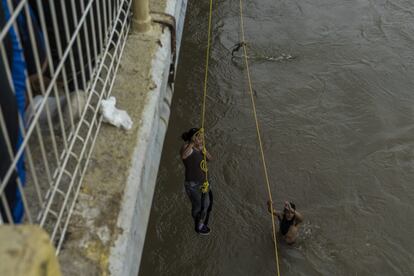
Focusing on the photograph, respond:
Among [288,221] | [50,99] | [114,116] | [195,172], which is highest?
[50,99]

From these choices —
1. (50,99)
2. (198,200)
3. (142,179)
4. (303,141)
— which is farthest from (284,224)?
(50,99)

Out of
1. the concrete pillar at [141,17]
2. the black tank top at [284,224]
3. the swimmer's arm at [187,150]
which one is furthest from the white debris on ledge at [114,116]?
the black tank top at [284,224]

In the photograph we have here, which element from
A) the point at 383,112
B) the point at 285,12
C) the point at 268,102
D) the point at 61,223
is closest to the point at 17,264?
the point at 61,223

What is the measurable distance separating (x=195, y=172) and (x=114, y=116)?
2.43 metres

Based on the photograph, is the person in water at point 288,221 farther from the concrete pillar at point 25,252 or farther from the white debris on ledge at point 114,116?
the concrete pillar at point 25,252

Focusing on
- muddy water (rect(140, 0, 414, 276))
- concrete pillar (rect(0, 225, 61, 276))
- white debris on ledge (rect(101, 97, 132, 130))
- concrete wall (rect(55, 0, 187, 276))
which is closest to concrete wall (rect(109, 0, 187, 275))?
concrete wall (rect(55, 0, 187, 276))

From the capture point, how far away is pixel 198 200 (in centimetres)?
539

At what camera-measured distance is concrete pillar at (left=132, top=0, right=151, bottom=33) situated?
332 cm

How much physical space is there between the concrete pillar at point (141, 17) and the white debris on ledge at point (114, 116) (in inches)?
35.2

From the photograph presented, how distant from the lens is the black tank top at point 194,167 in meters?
4.98

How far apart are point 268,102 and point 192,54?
1.68m

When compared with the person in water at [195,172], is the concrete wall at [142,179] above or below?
above

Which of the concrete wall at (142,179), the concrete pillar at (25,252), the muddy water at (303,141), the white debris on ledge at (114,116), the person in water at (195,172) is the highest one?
the concrete pillar at (25,252)

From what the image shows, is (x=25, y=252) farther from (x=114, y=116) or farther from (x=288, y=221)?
(x=288, y=221)
